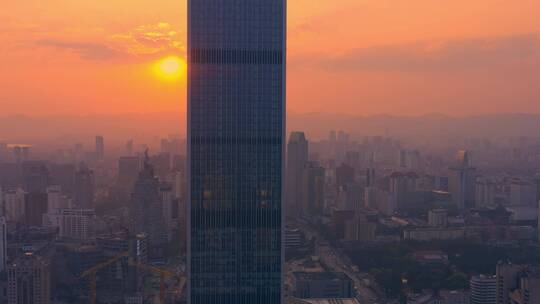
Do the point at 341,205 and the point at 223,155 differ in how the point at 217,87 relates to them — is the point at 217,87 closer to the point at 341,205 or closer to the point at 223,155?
the point at 223,155

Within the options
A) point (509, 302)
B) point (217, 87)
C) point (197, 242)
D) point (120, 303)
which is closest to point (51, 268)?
point (120, 303)

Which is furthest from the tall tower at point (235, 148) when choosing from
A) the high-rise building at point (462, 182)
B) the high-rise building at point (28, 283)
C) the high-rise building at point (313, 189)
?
the high-rise building at point (462, 182)

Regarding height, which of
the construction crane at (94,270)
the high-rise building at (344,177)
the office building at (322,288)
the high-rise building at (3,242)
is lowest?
the office building at (322,288)

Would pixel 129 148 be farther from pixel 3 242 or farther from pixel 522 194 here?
pixel 522 194

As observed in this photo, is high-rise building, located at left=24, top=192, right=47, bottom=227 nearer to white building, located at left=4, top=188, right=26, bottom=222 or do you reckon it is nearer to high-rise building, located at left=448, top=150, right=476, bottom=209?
white building, located at left=4, top=188, right=26, bottom=222

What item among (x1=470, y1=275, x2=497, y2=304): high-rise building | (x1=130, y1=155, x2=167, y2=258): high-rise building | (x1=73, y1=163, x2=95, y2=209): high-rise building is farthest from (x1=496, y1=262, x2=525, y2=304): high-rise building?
(x1=73, y1=163, x2=95, y2=209): high-rise building

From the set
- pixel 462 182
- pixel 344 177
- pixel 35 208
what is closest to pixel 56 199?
pixel 35 208

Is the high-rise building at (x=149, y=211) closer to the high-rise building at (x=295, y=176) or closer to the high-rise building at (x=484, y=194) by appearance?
the high-rise building at (x=295, y=176)
